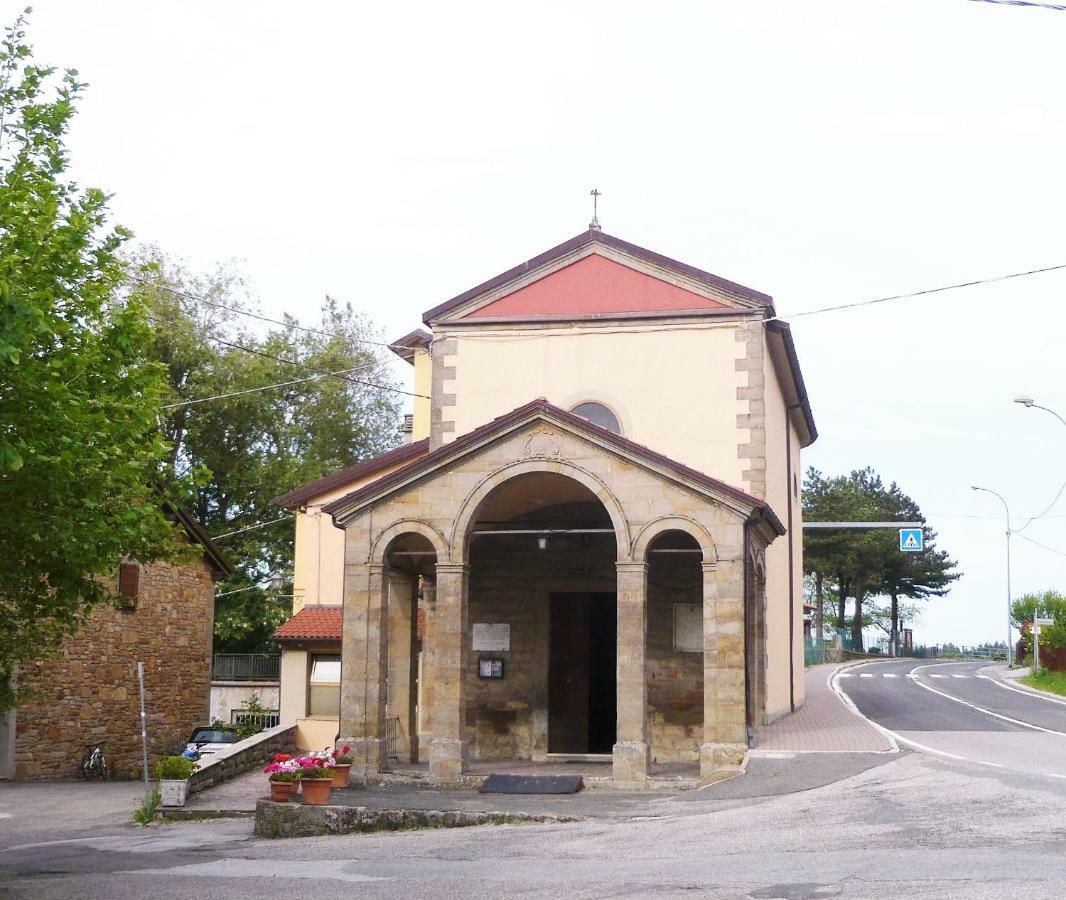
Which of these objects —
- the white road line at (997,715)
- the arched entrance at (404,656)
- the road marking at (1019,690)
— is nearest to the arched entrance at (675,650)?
the arched entrance at (404,656)

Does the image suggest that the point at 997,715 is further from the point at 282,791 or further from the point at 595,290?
the point at 282,791

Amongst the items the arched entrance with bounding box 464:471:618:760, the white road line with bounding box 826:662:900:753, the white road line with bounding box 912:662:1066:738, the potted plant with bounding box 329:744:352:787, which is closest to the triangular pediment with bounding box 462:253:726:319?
the arched entrance with bounding box 464:471:618:760

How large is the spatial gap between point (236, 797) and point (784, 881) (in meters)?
11.0

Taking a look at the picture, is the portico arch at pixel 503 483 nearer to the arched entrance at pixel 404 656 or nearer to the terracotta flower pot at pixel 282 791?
the arched entrance at pixel 404 656

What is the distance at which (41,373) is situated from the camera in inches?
465

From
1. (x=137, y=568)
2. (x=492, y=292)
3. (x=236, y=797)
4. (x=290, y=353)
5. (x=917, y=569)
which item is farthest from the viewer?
(x=917, y=569)

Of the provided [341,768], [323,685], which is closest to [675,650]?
[341,768]

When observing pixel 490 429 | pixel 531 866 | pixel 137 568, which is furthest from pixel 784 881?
pixel 137 568

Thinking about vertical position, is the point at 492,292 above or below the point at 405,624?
above

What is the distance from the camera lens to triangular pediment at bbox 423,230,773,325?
910 inches

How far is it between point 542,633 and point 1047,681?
25108 mm

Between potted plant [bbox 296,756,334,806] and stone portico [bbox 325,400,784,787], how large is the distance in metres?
1.93

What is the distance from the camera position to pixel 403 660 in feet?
71.8

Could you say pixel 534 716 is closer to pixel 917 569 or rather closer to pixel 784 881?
pixel 784 881
